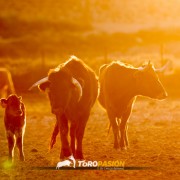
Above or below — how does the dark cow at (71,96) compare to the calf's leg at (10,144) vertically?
above

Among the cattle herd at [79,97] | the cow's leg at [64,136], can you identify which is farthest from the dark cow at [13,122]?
the cow's leg at [64,136]

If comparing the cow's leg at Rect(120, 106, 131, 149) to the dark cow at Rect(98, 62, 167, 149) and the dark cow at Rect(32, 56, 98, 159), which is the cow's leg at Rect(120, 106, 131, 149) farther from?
the dark cow at Rect(32, 56, 98, 159)

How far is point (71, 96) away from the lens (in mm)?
9047

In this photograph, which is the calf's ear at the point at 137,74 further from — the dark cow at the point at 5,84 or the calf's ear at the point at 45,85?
the dark cow at the point at 5,84

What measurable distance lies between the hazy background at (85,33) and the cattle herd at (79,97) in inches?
520

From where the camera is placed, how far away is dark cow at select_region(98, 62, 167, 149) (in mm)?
11375

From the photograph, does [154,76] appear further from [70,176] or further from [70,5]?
[70,5]

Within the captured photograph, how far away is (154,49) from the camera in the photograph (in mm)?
35750

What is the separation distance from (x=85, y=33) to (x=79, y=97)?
33.2m

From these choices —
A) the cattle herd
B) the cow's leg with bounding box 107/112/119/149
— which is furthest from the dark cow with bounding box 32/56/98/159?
the cow's leg with bounding box 107/112/119/149

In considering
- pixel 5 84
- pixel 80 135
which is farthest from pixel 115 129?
pixel 5 84

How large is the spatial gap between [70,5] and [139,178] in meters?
48.3

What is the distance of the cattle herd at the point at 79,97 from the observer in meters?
8.87

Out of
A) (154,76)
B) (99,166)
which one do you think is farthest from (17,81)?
(99,166)
